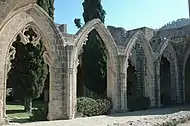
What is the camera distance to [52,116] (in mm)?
11195

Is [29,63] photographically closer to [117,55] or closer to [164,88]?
[117,55]

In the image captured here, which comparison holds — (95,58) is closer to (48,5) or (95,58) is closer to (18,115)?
(48,5)

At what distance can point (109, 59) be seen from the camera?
14.1 metres

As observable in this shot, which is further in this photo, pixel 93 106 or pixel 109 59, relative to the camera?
pixel 109 59

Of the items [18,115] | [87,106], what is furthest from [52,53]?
[18,115]

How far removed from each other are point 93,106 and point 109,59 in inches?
108

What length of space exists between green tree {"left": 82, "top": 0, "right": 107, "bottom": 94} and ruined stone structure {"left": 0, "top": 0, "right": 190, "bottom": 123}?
2285 mm

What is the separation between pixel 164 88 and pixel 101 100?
25.2 feet

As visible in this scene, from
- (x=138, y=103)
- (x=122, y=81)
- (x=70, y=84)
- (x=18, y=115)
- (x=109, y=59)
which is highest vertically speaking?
(x=109, y=59)

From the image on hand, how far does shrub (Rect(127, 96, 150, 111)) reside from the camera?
1484cm

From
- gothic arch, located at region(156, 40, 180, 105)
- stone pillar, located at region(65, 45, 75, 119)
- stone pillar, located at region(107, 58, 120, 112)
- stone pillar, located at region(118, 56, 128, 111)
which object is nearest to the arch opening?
gothic arch, located at region(156, 40, 180, 105)

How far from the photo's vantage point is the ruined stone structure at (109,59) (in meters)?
10.7

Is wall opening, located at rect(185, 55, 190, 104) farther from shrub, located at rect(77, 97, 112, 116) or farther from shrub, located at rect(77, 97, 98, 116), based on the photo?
shrub, located at rect(77, 97, 98, 116)

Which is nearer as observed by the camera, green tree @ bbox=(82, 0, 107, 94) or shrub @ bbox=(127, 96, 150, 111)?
shrub @ bbox=(127, 96, 150, 111)
